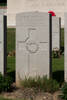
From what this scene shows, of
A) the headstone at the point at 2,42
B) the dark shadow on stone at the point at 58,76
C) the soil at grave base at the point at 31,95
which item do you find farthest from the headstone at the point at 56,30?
the soil at grave base at the point at 31,95

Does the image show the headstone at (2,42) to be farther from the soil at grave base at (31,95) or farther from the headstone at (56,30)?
the headstone at (56,30)

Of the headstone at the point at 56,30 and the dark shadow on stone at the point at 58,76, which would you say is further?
the headstone at the point at 56,30

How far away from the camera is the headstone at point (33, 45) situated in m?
9.04

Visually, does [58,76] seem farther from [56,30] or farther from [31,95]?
[56,30]

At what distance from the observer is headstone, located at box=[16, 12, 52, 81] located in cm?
904

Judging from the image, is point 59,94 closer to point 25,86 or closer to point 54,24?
point 25,86

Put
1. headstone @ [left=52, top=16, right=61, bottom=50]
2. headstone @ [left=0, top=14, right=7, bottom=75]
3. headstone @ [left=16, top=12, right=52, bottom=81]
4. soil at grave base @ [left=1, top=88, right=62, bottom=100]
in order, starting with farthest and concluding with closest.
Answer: headstone @ [left=52, top=16, right=61, bottom=50] < headstone @ [left=0, top=14, right=7, bottom=75] < headstone @ [left=16, top=12, right=52, bottom=81] < soil at grave base @ [left=1, top=88, right=62, bottom=100]

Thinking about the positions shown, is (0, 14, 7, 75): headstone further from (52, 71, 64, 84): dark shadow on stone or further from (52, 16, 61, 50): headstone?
(52, 16, 61, 50): headstone

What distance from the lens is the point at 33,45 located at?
9.16 meters

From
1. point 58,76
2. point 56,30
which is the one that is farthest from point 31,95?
point 56,30

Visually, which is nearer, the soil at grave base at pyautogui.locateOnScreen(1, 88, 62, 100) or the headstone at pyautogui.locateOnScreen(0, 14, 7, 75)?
the soil at grave base at pyautogui.locateOnScreen(1, 88, 62, 100)

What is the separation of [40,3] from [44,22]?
2129cm

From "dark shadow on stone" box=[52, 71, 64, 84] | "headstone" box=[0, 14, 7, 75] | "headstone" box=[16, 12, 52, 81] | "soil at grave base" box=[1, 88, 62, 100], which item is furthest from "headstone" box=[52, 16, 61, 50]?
"soil at grave base" box=[1, 88, 62, 100]

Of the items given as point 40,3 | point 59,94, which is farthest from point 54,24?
point 40,3
